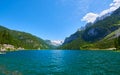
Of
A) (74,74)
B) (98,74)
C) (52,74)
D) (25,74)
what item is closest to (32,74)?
(25,74)

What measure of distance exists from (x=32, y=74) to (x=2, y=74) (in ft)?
24.8

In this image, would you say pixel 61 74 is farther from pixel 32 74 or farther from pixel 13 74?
pixel 13 74

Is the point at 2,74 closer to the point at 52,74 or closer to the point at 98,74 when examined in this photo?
the point at 52,74

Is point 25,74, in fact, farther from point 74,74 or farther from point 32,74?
point 74,74

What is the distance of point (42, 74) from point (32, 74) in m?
2.58

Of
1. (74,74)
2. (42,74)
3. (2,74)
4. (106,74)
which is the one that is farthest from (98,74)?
(2,74)

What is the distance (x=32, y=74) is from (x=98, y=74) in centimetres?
1707

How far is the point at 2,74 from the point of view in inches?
2021

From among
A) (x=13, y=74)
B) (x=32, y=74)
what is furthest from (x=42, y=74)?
(x=13, y=74)

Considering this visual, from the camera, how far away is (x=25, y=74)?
5203 cm

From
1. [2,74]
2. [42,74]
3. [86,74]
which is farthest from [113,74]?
[2,74]

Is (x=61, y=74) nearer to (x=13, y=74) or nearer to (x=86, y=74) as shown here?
(x=86, y=74)

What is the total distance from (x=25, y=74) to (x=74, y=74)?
41.6 feet

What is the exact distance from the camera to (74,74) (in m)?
52.5
